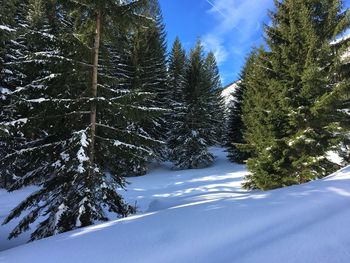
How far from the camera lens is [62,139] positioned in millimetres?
7512

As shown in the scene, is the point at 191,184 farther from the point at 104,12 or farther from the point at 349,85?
the point at 104,12

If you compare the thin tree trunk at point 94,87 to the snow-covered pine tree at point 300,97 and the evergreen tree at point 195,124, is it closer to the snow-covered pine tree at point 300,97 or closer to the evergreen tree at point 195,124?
the snow-covered pine tree at point 300,97

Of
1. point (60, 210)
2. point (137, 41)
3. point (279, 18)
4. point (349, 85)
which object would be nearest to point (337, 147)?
point (349, 85)

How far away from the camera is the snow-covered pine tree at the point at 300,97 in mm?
10758

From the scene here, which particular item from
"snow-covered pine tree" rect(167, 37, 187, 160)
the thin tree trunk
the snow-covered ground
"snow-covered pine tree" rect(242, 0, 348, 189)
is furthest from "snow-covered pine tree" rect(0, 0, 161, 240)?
"snow-covered pine tree" rect(167, 37, 187, 160)

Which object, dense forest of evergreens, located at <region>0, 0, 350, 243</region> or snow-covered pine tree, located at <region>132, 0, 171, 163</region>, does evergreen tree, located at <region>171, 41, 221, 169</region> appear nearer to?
snow-covered pine tree, located at <region>132, 0, 171, 163</region>

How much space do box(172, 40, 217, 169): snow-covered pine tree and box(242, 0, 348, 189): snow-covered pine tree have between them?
1373cm

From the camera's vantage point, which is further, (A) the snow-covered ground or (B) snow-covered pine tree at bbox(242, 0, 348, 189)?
(B) snow-covered pine tree at bbox(242, 0, 348, 189)

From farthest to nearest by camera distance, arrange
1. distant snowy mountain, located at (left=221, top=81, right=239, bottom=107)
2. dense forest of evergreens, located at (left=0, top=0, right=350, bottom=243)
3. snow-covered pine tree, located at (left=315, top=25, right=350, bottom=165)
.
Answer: distant snowy mountain, located at (left=221, top=81, right=239, bottom=107) → snow-covered pine tree, located at (left=315, top=25, right=350, bottom=165) → dense forest of evergreens, located at (left=0, top=0, right=350, bottom=243)

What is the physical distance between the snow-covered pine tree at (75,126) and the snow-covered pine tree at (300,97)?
19.6ft

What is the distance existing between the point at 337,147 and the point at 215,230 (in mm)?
8972

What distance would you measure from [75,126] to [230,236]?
210 inches

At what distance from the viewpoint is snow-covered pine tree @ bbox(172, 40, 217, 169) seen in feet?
85.6

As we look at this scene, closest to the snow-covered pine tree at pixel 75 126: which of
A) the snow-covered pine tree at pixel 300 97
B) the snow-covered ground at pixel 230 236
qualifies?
the snow-covered ground at pixel 230 236
